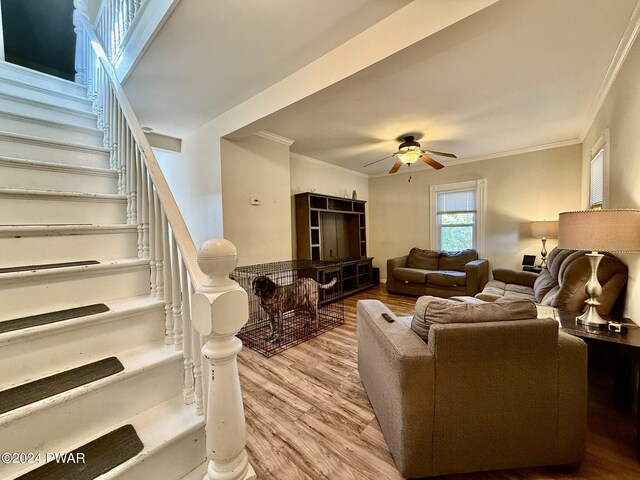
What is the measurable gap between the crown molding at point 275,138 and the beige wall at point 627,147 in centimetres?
333

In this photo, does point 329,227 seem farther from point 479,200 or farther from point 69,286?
point 69,286

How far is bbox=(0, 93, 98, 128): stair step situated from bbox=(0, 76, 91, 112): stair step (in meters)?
0.06

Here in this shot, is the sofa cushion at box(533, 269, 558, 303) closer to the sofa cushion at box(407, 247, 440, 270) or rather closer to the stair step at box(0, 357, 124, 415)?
the sofa cushion at box(407, 247, 440, 270)

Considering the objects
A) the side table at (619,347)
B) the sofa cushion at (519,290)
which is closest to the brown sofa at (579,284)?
the side table at (619,347)

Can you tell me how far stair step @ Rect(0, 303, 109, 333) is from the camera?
1.06 m

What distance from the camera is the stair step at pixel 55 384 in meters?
0.91

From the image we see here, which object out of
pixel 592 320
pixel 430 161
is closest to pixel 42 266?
pixel 592 320

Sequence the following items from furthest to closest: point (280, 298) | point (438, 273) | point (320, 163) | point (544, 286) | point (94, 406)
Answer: point (320, 163), point (438, 273), point (544, 286), point (280, 298), point (94, 406)

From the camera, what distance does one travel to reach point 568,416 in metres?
1.29

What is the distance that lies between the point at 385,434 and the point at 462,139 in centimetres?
401

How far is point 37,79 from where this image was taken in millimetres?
2449

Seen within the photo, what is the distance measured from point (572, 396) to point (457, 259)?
383 centimetres

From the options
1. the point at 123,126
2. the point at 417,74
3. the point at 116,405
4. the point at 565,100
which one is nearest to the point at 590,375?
the point at 565,100

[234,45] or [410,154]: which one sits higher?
[234,45]
